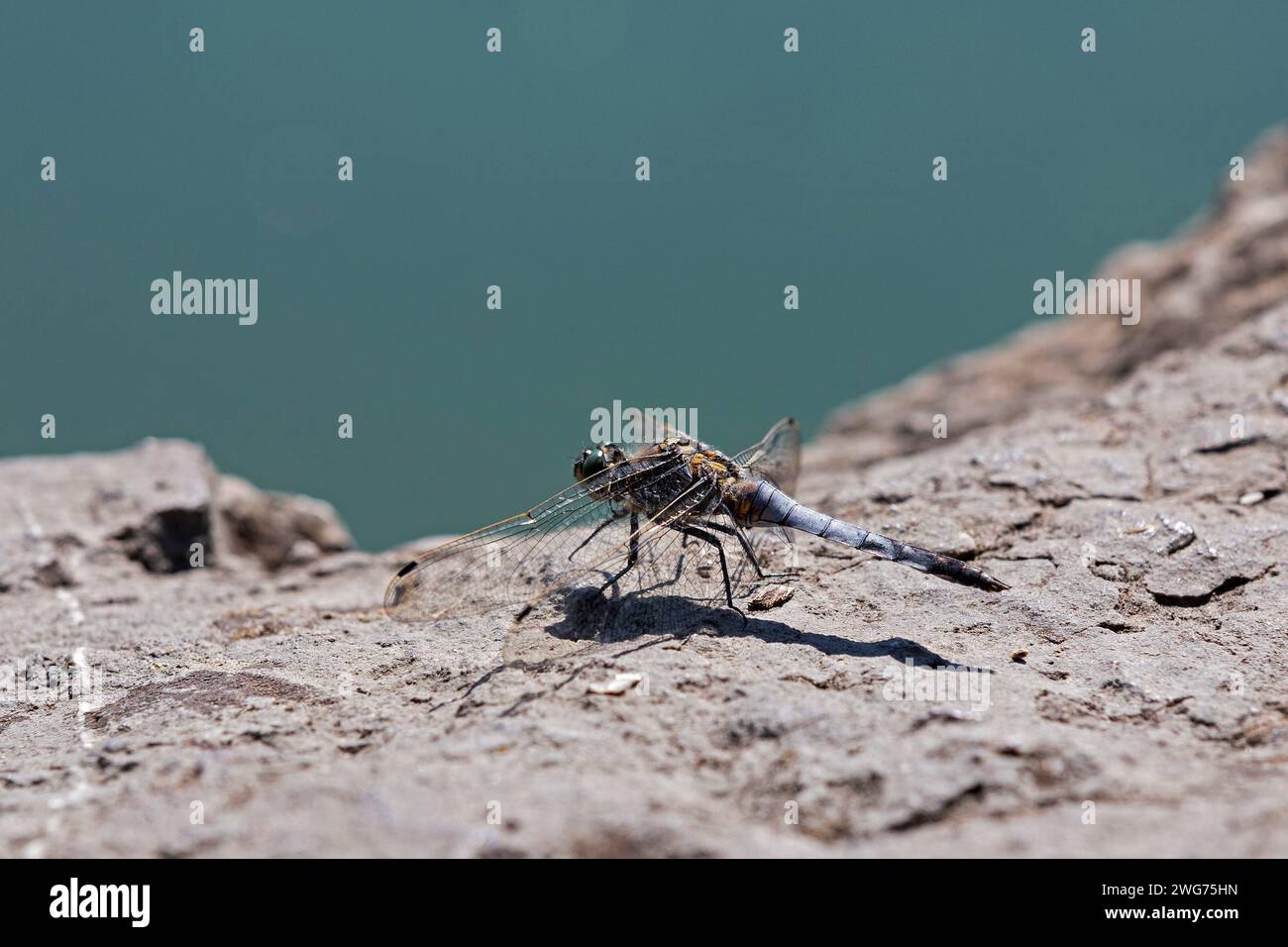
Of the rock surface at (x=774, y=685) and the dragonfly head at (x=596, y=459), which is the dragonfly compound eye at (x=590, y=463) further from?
the rock surface at (x=774, y=685)

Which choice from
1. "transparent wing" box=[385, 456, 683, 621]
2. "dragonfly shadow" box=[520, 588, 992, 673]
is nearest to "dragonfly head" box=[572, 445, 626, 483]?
"transparent wing" box=[385, 456, 683, 621]

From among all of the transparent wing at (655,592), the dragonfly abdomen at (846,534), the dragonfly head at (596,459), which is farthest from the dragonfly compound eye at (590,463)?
the dragonfly abdomen at (846,534)

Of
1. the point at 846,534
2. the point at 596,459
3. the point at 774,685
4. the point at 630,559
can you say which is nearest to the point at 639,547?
the point at 630,559

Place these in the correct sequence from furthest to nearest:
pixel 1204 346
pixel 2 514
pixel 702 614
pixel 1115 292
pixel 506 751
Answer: pixel 1115 292 < pixel 1204 346 < pixel 2 514 < pixel 702 614 < pixel 506 751

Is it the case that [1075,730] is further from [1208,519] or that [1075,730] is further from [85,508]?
[85,508]

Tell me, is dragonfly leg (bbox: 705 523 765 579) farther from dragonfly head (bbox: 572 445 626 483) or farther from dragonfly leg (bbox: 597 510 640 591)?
dragonfly head (bbox: 572 445 626 483)
